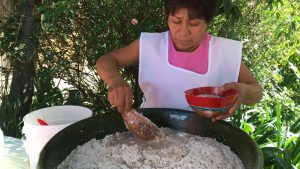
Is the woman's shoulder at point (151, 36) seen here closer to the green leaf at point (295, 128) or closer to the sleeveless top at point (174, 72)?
the sleeveless top at point (174, 72)

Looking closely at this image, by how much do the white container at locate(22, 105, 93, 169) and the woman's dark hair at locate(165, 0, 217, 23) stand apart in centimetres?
55

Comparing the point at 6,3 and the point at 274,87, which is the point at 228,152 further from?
the point at 274,87

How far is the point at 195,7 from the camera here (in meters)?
1.50

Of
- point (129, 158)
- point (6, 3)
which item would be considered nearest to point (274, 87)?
point (6, 3)

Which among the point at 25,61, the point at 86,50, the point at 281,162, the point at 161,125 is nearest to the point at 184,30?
the point at 161,125

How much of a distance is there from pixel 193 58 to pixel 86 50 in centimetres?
110

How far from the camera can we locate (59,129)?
1.14 m

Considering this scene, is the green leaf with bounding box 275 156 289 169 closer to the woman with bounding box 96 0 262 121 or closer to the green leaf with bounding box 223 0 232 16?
the woman with bounding box 96 0 262 121

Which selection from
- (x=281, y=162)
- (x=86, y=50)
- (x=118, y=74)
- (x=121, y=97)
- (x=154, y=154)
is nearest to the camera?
(x=154, y=154)

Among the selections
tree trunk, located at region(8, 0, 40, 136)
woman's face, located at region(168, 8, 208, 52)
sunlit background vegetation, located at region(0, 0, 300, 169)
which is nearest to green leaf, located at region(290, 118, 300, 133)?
sunlit background vegetation, located at region(0, 0, 300, 169)

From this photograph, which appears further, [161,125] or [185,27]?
[185,27]

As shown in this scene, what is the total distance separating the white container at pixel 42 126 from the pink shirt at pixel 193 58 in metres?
0.53

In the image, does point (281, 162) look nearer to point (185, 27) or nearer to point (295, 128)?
point (295, 128)

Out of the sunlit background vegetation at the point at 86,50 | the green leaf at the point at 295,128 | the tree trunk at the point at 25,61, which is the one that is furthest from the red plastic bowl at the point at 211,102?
the tree trunk at the point at 25,61
